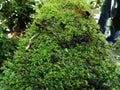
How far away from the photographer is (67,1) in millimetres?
3166

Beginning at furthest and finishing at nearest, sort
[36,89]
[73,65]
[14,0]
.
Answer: [14,0]
[73,65]
[36,89]

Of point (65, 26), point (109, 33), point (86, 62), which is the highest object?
point (65, 26)

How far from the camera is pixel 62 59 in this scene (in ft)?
8.11

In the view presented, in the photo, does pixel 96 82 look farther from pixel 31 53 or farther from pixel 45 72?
pixel 31 53

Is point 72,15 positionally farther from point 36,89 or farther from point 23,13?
point 23,13

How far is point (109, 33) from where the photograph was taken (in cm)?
423

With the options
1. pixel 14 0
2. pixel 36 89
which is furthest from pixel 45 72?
pixel 14 0

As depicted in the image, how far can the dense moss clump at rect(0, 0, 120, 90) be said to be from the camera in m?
2.36

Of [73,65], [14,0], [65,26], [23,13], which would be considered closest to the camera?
[73,65]

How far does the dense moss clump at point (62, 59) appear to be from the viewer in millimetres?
2361

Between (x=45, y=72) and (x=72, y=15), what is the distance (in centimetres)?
76

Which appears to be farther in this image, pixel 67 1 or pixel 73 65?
pixel 67 1

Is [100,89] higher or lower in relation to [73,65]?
lower

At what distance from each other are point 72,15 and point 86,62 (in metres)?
0.57
